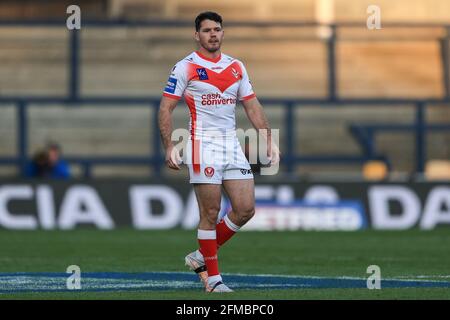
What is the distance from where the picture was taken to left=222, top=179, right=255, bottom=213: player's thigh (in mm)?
11305

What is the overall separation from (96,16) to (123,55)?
3426 mm

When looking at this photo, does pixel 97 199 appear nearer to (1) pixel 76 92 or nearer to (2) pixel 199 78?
(1) pixel 76 92

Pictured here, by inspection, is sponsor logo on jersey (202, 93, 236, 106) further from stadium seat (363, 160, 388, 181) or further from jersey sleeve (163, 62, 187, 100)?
stadium seat (363, 160, 388, 181)

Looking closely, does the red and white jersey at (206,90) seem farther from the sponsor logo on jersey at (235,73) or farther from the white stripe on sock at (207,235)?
the white stripe on sock at (207,235)

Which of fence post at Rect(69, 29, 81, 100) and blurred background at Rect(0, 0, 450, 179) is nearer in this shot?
blurred background at Rect(0, 0, 450, 179)

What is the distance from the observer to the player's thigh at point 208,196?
11219mm

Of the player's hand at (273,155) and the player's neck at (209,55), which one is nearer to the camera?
the player's neck at (209,55)

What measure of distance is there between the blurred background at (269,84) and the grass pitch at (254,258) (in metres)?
3.42

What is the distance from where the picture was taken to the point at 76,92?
23922mm

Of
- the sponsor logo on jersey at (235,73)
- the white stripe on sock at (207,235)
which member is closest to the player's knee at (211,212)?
the white stripe on sock at (207,235)

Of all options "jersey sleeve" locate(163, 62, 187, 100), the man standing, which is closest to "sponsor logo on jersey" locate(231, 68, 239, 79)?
the man standing

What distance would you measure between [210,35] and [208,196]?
133 cm

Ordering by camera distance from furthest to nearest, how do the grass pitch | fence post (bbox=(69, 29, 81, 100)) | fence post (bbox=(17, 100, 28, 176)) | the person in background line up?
fence post (bbox=(69, 29, 81, 100)), fence post (bbox=(17, 100, 28, 176)), the person in background, the grass pitch
